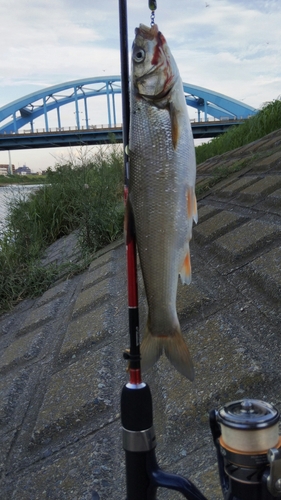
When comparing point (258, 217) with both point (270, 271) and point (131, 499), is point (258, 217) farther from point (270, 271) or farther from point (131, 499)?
point (131, 499)

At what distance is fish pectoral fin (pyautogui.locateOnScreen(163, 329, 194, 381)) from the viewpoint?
1134mm

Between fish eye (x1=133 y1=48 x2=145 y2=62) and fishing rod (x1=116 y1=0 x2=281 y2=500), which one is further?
fish eye (x1=133 y1=48 x2=145 y2=62)

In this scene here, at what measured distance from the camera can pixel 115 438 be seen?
5.81ft

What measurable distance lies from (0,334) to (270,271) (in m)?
2.31

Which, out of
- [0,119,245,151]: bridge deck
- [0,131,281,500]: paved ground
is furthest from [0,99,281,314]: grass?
[0,119,245,151]: bridge deck

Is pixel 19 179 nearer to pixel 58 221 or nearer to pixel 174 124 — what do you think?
pixel 58 221

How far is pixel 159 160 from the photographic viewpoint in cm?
105

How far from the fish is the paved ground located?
0.73 metres

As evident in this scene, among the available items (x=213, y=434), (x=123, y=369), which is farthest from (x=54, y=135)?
(x=213, y=434)

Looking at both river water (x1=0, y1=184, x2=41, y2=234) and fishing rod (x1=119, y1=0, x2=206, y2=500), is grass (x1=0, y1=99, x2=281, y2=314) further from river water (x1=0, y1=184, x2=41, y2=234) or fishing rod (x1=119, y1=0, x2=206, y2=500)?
fishing rod (x1=119, y1=0, x2=206, y2=500)

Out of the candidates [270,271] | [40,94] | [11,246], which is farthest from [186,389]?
[40,94]

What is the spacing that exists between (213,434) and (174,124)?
682 millimetres

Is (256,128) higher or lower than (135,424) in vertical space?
higher

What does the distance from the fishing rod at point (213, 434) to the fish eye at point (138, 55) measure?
0.37ft
